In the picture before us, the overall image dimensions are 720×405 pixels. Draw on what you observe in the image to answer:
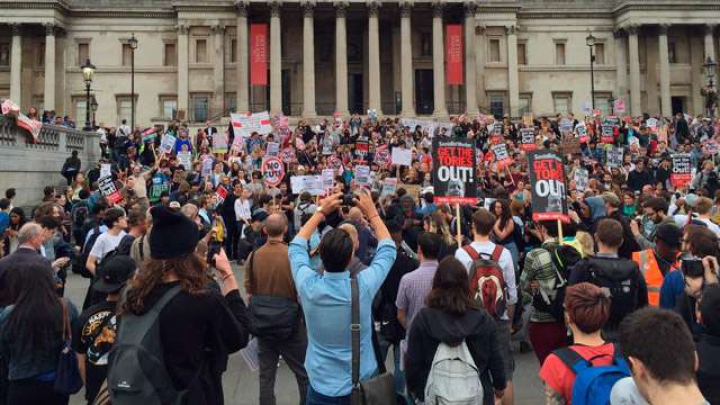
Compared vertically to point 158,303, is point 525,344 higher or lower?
lower

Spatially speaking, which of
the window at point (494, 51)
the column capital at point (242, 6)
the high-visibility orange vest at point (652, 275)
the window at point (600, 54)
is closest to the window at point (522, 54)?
the window at point (494, 51)

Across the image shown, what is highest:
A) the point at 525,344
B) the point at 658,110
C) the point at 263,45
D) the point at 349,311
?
the point at 263,45

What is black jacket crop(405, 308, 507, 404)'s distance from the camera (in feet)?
13.6

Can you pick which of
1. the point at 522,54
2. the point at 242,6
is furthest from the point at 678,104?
the point at 242,6

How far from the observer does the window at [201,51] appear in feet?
163

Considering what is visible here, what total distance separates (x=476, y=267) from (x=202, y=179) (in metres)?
15.8

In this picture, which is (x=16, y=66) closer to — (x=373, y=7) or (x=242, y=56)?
(x=242, y=56)

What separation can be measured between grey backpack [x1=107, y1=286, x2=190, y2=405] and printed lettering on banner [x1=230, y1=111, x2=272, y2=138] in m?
25.4

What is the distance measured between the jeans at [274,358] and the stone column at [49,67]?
4912 centimetres

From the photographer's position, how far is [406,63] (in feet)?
152

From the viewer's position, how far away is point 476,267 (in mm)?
5785

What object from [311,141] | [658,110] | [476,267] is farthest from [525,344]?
[658,110]

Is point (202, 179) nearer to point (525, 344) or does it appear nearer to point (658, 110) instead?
point (525, 344)

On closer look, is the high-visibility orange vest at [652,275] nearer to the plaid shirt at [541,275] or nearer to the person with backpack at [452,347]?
the plaid shirt at [541,275]
